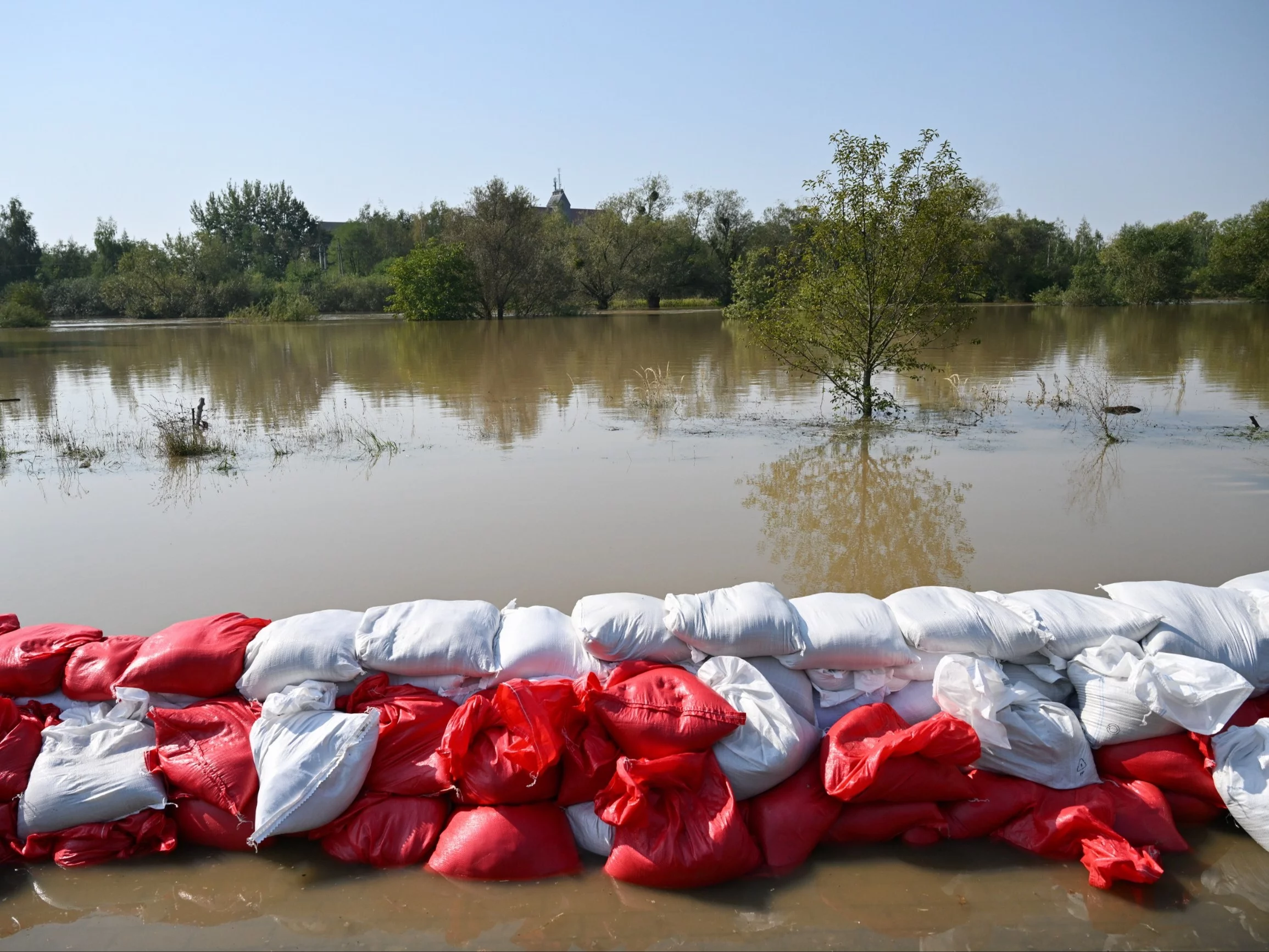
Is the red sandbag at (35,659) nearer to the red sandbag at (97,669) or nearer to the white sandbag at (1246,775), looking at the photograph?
the red sandbag at (97,669)

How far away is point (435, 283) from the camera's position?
32969 mm

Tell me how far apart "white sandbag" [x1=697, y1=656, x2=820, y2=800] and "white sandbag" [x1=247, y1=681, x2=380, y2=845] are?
108cm

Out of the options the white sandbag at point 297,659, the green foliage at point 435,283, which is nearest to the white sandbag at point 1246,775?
the white sandbag at point 297,659

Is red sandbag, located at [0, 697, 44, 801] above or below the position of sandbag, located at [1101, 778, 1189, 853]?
above

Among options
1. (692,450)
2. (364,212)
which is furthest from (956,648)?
(364,212)

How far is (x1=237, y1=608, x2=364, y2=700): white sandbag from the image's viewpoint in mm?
2895

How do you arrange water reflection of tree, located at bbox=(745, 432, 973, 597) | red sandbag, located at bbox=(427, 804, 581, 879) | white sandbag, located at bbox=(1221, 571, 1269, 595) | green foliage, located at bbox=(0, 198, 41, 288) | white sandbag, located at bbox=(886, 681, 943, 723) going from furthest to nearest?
green foliage, located at bbox=(0, 198, 41, 288) < water reflection of tree, located at bbox=(745, 432, 973, 597) < white sandbag, located at bbox=(1221, 571, 1269, 595) < white sandbag, located at bbox=(886, 681, 943, 723) < red sandbag, located at bbox=(427, 804, 581, 879)

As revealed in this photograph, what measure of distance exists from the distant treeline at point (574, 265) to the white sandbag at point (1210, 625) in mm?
27867

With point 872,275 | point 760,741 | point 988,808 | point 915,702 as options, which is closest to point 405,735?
point 760,741

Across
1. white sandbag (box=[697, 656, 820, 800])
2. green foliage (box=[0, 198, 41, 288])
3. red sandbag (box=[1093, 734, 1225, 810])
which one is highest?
green foliage (box=[0, 198, 41, 288])

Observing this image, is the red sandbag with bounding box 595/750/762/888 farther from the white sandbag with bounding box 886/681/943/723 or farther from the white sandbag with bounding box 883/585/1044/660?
the white sandbag with bounding box 883/585/1044/660

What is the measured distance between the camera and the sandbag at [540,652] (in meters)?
2.94

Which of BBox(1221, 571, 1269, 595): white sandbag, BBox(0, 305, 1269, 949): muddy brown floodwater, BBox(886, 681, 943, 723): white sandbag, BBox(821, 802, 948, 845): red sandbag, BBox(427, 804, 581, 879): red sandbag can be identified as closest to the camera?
BBox(0, 305, 1269, 949): muddy brown floodwater

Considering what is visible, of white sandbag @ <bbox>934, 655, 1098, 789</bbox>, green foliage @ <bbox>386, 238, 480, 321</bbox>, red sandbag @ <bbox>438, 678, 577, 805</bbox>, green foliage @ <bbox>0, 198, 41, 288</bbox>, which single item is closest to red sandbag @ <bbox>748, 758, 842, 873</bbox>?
white sandbag @ <bbox>934, 655, 1098, 789</bbox>
